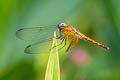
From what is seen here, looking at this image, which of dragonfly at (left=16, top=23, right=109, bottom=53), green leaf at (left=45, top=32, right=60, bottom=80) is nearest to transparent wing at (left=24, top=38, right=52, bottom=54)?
dragonfly at (left=16, top=23, right=109, bottom=53)

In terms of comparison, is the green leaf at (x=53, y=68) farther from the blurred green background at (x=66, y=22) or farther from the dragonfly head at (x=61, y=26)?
→ the dragonfly head at (x=61, y=26)

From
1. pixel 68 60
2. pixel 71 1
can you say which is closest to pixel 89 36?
pixel 68 60

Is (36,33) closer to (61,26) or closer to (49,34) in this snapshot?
(49,34)

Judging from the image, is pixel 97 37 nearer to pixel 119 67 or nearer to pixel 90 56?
pixel 90 56

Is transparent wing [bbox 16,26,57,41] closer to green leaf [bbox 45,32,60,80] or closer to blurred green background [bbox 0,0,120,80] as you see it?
blurred green background [bbox 0,0,120,80]

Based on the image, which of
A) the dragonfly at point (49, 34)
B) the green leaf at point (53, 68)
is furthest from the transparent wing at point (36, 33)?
the green leaf at point (53, 68)
